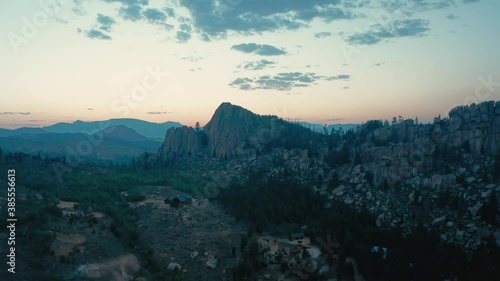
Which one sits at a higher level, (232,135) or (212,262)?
(232,135)

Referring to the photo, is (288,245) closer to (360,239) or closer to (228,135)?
(360,239)

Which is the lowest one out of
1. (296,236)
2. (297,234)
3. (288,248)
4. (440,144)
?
(288,248)

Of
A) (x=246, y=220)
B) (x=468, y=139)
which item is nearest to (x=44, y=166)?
(x=246, y=220)

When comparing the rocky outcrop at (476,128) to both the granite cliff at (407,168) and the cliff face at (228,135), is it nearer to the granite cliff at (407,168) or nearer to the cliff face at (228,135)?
the granite cliff at (407,168)

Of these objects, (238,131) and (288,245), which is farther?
(238,131)

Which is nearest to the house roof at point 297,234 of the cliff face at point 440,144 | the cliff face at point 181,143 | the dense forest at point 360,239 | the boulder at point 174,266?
the dense forest at point 360,239

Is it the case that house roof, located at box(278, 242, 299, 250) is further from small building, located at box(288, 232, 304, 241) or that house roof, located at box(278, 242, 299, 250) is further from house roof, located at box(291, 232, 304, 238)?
house roof, located at box(291, 232, 304, 238)

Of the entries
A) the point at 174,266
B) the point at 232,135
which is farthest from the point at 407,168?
the point at 232,135

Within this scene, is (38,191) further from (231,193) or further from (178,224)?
(231,193)

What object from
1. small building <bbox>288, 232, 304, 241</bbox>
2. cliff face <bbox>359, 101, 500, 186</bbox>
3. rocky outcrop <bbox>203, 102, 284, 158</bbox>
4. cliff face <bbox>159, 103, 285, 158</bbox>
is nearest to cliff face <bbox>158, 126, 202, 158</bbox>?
cliff face <bbox>159, 103, 285, 158</bbox>
